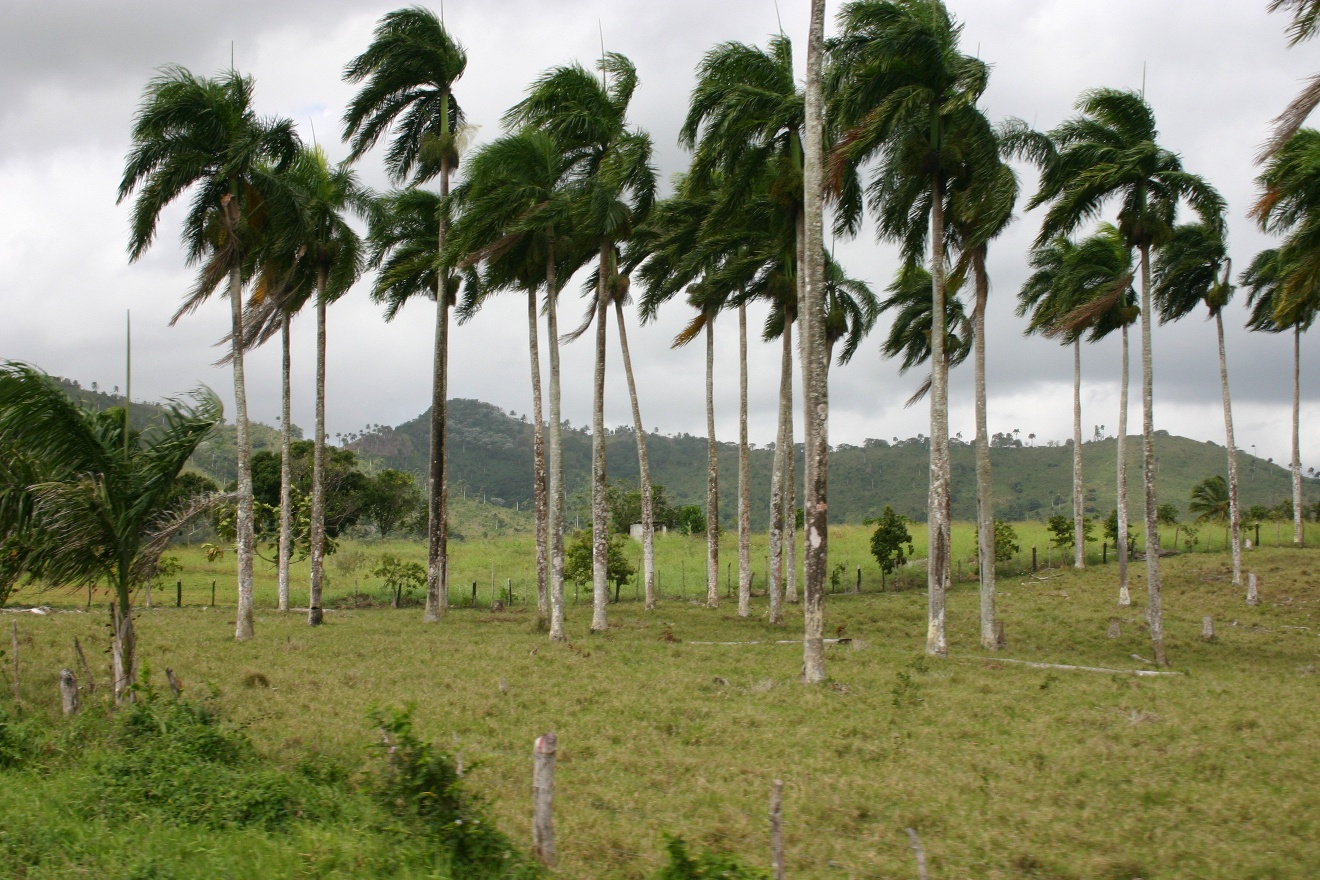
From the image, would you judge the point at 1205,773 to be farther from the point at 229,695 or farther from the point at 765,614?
the point at 765,614

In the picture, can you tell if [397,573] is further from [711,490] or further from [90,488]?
[90,488]

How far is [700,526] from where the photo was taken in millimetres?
58094

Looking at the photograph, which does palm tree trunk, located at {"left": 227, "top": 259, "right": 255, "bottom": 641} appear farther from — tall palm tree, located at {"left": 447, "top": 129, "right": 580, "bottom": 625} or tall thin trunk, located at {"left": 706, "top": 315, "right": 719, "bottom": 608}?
tall thin trunk, located at {"left": 706, "top": 315, "right": 719, "bottom": 608}

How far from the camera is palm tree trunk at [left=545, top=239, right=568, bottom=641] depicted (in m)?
22.2

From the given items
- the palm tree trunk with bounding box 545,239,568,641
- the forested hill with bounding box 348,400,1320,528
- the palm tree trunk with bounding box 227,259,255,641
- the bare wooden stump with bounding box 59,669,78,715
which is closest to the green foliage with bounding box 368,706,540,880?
the bare wooden stump with bounding box 59,669,78,715

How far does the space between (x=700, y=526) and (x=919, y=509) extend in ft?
182

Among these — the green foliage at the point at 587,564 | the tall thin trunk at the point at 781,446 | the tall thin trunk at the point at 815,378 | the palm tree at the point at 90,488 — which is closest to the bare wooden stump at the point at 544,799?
the palm tree at the point at 90,488

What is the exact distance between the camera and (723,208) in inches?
907

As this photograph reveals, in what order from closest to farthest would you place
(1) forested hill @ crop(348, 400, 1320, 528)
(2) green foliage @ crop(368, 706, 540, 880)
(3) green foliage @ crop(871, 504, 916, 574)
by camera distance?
(2) green foliage @ crop(368, 706, 540, 880) < (3) green foliage @ crop(871, 504, 916, 574) < (1) forested hill @ crop(348, 400, 1320, 528)

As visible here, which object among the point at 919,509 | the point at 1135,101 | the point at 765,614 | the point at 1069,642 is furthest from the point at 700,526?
the point at 919,509

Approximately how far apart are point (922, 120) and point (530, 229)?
29.5 ft

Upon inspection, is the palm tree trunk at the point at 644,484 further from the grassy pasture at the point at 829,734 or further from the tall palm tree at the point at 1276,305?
the tall palm tree at the point at 1276,305

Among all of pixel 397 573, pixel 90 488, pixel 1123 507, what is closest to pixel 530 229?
pixel 90 488

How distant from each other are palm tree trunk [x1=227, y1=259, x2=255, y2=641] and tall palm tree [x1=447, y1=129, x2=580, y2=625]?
5.18 m
